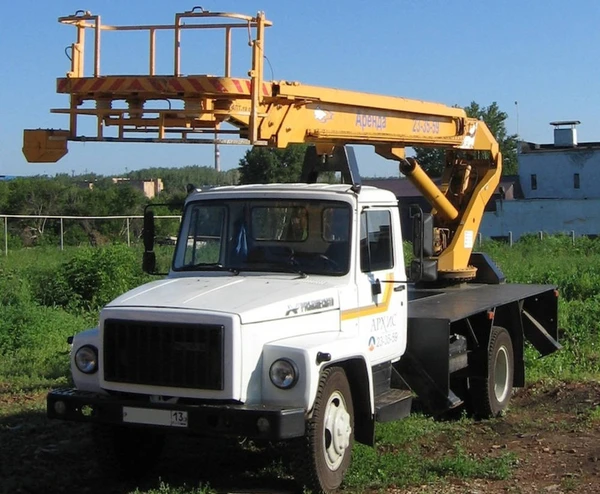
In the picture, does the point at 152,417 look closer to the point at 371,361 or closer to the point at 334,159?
the point at 371,361

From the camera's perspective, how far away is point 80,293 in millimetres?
19234

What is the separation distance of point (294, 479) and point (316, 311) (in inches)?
50.2

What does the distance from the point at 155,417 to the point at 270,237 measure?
6.58ft

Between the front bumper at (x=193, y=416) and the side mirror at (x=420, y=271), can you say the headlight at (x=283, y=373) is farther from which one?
the side mirror at (x=420, y=271)

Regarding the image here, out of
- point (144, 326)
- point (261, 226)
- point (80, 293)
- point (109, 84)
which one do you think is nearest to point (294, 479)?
point (144, 326)

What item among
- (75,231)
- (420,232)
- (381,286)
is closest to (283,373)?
(381,286)

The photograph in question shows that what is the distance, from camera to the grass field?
320 inches

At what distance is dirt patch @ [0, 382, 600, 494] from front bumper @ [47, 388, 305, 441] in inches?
34.0

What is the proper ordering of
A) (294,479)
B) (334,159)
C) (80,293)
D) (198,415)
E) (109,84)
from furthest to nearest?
(80,293) < (334,159) < (109,84) < (294,479) < (198,415)

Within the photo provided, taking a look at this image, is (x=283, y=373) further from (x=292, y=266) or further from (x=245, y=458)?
(x=245, y=458)

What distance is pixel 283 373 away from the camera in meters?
7.11

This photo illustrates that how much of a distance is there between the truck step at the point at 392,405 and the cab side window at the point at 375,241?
43.4 inches

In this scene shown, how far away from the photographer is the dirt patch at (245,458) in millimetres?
7914

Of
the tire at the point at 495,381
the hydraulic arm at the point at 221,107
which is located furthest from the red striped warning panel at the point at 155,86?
the tire at the point at 495,381
